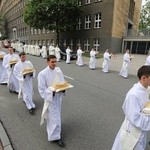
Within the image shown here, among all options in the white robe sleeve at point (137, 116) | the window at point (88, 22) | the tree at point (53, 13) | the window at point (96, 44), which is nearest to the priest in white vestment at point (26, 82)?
the white robe sleeve at point (137, 116)

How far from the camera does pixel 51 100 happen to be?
4.38 metres

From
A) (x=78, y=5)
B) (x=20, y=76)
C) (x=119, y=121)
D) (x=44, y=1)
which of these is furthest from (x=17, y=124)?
(x=78, y=5)

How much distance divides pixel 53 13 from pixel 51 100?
2600cm

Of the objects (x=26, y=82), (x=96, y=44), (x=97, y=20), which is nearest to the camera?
(x=26, y=82)

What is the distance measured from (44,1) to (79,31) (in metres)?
7.34

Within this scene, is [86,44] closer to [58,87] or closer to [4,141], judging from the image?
[58,87]

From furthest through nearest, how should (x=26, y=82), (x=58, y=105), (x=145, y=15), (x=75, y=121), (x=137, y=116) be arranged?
(x=145, y=15) → (x=26, y=82) → (x=75, y=121) → (x=58, y=105) → (x=137, y=116)

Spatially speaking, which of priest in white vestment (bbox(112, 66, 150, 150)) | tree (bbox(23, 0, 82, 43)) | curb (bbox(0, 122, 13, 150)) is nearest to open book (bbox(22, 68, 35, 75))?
curb (bbox(0, 122, 13, 150))

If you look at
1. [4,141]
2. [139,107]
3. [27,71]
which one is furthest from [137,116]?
[27,71]

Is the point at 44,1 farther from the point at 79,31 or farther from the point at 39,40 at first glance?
the point at 39,40

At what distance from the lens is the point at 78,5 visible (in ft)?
100

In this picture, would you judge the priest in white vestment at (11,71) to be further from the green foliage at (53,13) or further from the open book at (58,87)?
the green foliage at (53,13)

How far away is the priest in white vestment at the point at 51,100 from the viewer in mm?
4488

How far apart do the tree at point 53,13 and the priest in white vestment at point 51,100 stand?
24.8 meters
